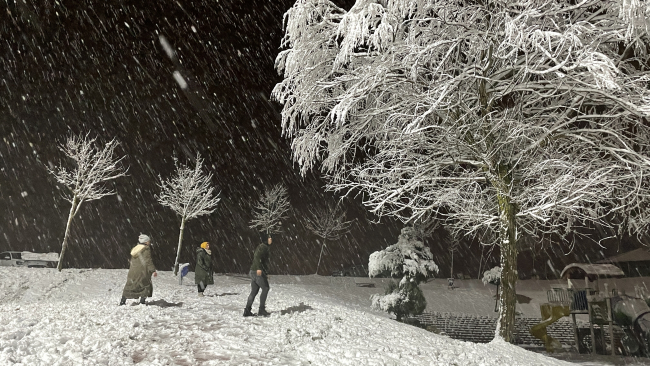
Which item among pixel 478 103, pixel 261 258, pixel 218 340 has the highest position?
pixel 478 103

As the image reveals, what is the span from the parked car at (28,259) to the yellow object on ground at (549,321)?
32.0 m

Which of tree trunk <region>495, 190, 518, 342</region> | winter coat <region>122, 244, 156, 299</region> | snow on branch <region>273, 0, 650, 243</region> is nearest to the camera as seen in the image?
snow on branch <region>273, 0, 650, 243</region>

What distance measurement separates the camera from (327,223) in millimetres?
43688

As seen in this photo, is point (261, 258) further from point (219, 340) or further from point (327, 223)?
point (327, 223)

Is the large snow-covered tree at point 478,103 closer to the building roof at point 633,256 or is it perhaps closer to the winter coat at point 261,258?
the winter coat at point 261,258

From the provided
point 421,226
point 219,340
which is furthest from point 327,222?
point 219,340

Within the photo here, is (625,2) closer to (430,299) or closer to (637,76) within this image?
(637,76)

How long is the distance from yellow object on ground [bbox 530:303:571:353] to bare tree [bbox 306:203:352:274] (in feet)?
72.5

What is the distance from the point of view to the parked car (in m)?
30.3

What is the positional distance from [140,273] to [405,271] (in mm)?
12880

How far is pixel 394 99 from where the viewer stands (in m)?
10.0

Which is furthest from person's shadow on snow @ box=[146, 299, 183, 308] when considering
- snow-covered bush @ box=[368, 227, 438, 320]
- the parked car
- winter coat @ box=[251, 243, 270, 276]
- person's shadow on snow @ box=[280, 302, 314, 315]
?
the parked car

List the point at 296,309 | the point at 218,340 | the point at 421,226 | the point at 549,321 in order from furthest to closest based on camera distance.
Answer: the point at 421,226
the point at 549,321
the point at 296,309
the point at 218,340

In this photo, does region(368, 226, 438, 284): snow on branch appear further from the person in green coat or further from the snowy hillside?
the person in green coat
